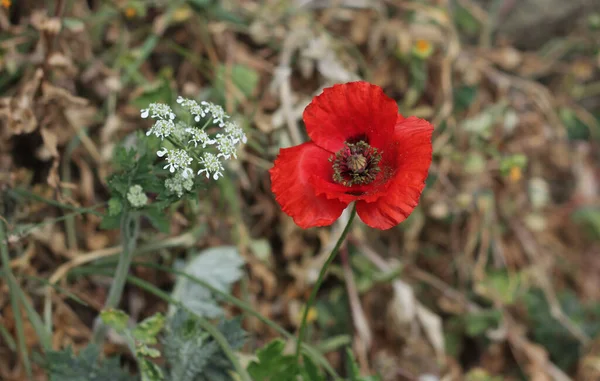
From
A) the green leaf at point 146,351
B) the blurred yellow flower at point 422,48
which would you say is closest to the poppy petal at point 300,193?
the green leaf at point 146,351

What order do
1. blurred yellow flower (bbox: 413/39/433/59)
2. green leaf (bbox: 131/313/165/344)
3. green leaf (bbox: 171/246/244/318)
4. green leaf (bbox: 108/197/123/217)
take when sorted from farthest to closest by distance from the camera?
blurred yellow flower (bbox: 413/39/433/59) < green leaf (bbox: 171/246/244/318) < green leaf (bbox: 131/313/165/344) < green leaf (bbox: 108/197/123/217)

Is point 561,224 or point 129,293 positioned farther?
point 561,224

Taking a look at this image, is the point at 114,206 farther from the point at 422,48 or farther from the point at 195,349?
the point at 422,48

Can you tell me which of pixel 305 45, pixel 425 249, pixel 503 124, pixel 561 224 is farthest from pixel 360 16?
pixel 561 224

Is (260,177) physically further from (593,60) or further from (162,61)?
(593,60)

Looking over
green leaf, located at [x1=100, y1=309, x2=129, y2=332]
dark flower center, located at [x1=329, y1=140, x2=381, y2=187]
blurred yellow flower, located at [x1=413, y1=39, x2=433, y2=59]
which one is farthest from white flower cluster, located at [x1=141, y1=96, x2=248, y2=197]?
blurred yellow flower, located at [x1=413, y1=39, x2=433, y2=59]

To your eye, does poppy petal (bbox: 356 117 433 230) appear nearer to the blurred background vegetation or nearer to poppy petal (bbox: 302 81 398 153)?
poppy petal (bbox: 302 81 398 153)
